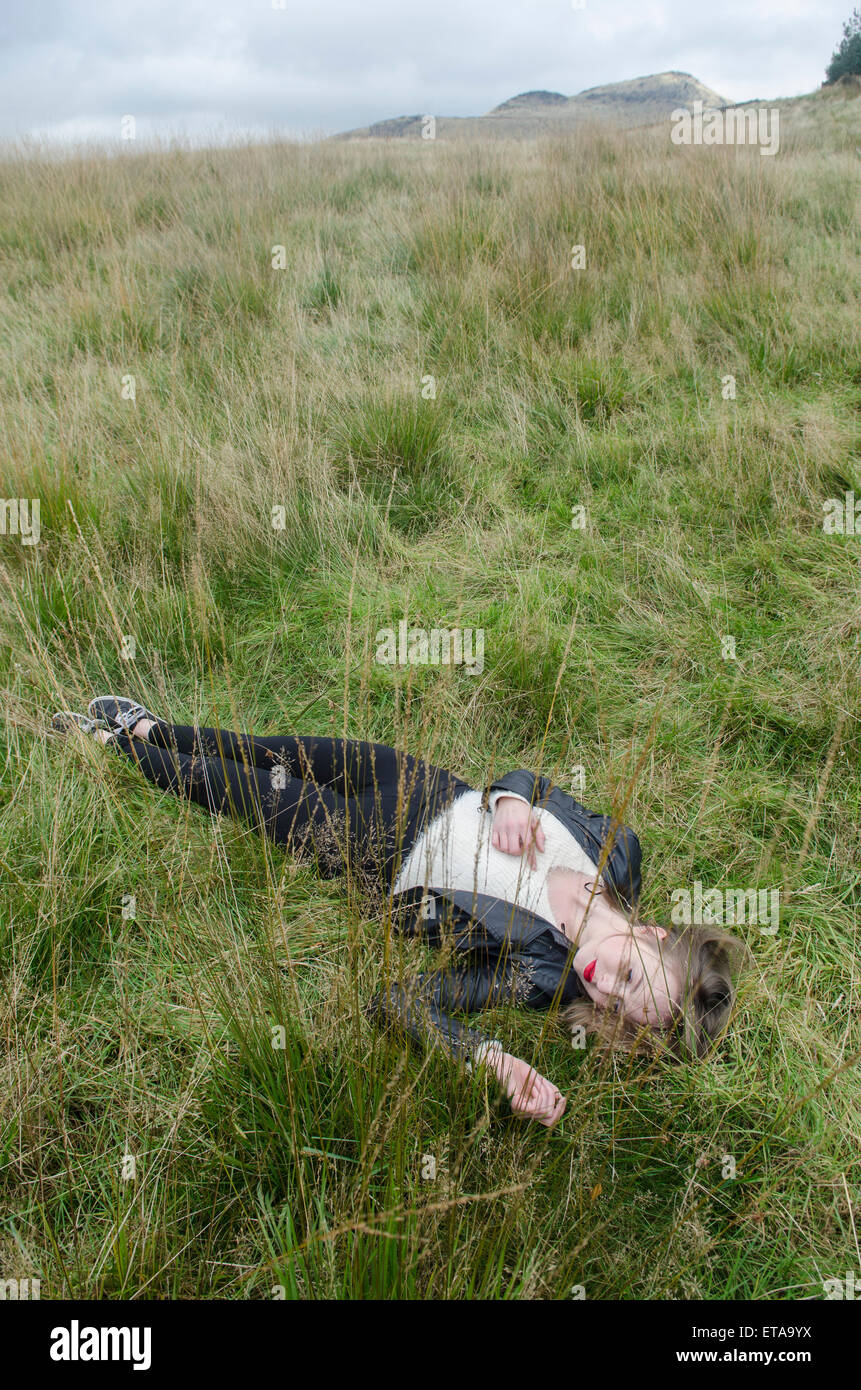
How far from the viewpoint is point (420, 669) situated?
2.72 meters

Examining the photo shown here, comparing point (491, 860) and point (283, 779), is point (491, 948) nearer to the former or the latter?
point (491, 860)

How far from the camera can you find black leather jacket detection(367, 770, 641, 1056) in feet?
4.33

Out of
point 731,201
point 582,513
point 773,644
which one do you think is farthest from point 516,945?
point 731,201

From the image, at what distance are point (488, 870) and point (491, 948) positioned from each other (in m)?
0.26

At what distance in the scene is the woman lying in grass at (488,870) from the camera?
1637 mm

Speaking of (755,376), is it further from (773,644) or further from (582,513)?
(773,644)

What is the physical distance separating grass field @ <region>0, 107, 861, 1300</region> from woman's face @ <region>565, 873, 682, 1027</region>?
165 millimetres

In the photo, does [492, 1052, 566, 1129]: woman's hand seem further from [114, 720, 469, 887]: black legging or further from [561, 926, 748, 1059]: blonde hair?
[114, 720, 469, 887]: black legging

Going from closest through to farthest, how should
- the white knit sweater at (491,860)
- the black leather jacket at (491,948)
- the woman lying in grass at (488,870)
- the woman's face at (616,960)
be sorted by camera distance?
the black leather jacket at (491,948) < the woman lying in grass at (488,870) < the woman's face at (616,960) < the white knit sweater at (491,860)

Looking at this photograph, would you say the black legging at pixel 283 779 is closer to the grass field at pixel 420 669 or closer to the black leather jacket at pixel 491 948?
the grass field at pixel 420 669

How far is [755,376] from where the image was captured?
13.9ft

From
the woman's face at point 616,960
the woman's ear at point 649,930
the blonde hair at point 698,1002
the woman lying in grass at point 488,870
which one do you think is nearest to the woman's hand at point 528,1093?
the woman lying in grass at point 488,870

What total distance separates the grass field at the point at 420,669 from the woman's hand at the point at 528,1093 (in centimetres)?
4

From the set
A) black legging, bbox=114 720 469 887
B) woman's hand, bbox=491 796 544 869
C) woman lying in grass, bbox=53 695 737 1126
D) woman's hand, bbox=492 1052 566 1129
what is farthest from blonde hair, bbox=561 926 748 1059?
black legging, bbox=114 720 469 887
